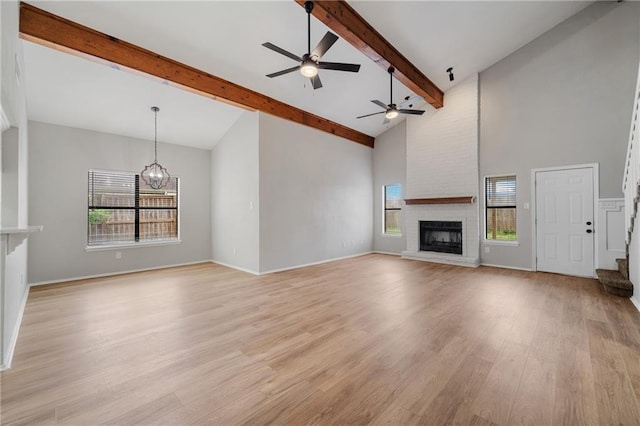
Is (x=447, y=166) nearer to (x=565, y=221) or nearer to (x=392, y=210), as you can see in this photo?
(x=392, y=210)

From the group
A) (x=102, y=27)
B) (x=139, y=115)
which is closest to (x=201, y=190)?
(x=139, y=115)

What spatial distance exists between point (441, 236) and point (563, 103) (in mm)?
3601

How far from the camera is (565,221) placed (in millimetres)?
5340

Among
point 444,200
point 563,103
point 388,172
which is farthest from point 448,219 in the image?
point 563,103

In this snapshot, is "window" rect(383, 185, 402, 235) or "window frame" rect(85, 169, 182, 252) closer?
"window frame" rect(85, 169, 182, 252)

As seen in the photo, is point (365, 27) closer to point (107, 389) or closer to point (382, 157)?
point (382, 157)

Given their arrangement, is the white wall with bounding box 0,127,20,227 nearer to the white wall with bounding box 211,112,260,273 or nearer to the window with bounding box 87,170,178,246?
the window with bounding box 87,170,178,246

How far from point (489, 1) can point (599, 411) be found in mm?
5319

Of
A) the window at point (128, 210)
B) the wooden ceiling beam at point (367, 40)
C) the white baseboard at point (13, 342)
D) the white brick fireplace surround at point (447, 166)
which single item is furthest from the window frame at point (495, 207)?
the white baseboard at point (13, 342)

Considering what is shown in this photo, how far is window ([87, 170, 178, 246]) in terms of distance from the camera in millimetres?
5527

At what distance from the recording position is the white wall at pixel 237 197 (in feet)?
18.3

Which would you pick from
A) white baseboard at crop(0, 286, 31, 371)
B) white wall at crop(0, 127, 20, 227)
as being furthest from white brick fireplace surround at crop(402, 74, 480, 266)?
white wall at crop(0, 127, 20, 227)

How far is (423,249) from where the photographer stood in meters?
7.22

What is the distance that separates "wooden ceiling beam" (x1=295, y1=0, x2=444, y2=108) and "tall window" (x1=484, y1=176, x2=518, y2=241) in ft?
8.36
